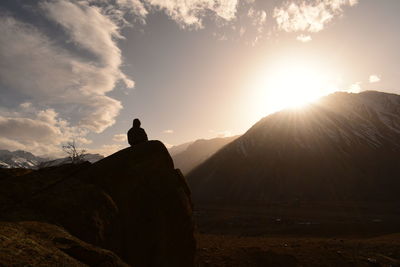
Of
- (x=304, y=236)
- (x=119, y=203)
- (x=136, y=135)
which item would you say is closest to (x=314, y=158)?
(x=304, y=236)

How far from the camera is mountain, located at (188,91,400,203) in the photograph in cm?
10162

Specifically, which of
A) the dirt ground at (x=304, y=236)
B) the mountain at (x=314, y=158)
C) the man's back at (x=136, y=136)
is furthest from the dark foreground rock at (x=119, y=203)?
the mountain at (x=314, y=158)

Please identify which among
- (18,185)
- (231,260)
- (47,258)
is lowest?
(231,260)

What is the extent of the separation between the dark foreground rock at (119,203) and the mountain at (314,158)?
8402cm

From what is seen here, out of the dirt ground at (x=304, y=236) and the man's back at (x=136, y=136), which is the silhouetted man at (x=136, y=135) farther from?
the dirt ground at (x=304, y=236)

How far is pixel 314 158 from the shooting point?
114 m

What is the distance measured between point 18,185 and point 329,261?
24809 millimetres

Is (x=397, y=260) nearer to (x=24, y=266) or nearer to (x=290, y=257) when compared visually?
(x=290, y=257)

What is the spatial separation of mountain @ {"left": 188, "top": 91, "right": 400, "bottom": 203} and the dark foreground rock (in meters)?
84.0

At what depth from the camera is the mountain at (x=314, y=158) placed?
10162 centimetres

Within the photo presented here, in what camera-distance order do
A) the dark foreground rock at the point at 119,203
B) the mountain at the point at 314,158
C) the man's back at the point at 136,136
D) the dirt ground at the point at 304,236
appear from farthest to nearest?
the mountain at the point at 314,158
the dirt ground at the point at 304,236
the man's back at the point at 136,136
the dark foreground rock at the point at 119,203

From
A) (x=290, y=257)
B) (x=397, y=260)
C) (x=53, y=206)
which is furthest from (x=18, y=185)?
(x=397, y=260)

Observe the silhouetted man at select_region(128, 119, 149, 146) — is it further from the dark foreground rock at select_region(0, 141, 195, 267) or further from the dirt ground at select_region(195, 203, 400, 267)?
the dirt ground at select_region(195, 203, 400, 267)

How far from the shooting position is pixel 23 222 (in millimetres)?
11125
